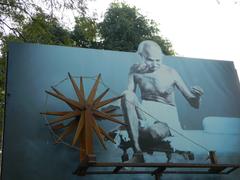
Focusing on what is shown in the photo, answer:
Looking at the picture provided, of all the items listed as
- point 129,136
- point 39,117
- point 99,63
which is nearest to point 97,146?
point 129,136

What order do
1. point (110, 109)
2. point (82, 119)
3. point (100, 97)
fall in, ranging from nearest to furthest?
1. point (82, 119)
2. point (100, 97)
3. point (110, 109)

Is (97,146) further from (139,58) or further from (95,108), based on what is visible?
(139,58)

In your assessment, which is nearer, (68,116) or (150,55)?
(68,116)

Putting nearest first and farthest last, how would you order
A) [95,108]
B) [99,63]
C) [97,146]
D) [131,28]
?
1. [95,108]
2. [97,146]
3. [99,63]
4. [131,28]

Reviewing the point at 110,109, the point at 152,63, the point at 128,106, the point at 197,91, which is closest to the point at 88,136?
the point at 110,109

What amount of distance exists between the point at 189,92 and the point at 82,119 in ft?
9.01

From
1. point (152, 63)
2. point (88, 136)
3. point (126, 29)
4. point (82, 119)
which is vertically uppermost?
point (126, 29)

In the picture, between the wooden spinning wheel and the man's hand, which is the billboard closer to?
the man's hand

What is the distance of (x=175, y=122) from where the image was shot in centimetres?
783

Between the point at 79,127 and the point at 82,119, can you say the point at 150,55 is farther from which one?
the point at 79,127

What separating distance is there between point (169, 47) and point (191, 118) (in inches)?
304

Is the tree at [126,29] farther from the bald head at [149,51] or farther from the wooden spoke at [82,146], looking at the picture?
the wooden spoke at [82,146]

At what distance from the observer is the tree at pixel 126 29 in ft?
46.8

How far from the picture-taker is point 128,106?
301 inches
